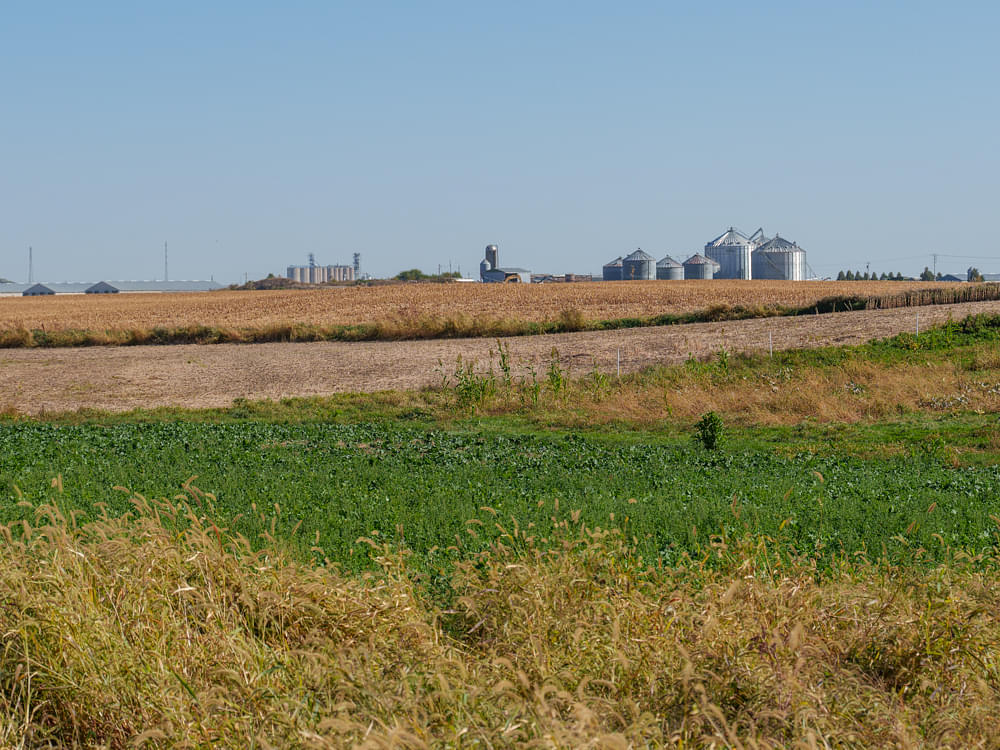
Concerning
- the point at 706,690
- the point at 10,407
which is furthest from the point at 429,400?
the point at 706,690

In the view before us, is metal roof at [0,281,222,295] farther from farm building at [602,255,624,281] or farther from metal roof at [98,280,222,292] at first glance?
farm building at [602,255,624,281]

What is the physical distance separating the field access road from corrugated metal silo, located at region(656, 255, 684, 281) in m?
81.2

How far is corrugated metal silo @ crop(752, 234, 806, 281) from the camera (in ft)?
375

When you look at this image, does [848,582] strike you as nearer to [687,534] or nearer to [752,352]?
[687,534]

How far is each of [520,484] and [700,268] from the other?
364ft

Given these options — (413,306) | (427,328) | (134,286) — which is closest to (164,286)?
(134,286)

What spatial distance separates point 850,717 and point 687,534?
444 centimetres

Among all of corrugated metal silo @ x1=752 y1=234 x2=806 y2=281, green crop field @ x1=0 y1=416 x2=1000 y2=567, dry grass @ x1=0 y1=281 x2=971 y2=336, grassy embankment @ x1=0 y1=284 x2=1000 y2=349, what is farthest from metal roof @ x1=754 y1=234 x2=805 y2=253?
green crop field @ x1=0 y1=416 x2=1000 y2=567

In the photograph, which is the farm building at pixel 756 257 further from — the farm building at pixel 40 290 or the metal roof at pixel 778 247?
the farm building at pixel 40 290

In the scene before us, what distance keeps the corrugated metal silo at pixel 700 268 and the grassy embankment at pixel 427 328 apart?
75.7 metres

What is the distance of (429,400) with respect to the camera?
2431 cm

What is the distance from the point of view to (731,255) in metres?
125

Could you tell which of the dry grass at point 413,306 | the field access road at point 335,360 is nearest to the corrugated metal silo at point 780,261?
the dry grass at point 413,306

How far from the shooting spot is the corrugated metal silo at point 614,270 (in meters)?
128
